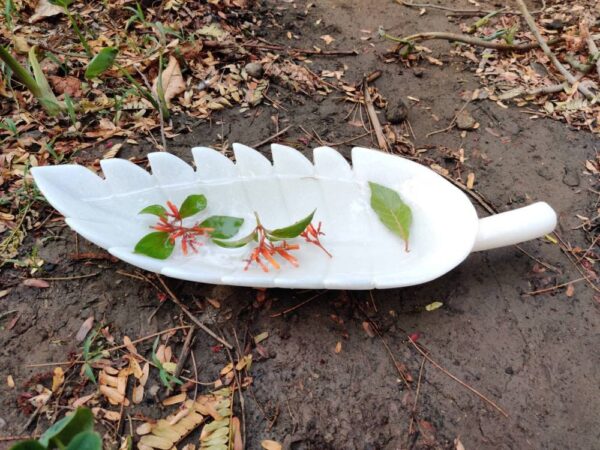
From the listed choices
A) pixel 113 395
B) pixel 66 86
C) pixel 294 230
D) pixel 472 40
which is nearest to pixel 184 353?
pixel 113 395

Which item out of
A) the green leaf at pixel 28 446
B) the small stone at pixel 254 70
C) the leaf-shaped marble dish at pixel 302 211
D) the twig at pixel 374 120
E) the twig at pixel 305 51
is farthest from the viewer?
the twig at pixel 305 51

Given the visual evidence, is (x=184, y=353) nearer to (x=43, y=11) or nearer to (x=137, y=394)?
(x=137, y=394)

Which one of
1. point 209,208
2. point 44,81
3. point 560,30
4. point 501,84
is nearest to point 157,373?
point 209,208

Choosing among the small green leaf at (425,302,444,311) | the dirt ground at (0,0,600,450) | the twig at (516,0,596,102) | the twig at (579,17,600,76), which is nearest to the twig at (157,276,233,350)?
the dirt ground at (0,0,600,450)

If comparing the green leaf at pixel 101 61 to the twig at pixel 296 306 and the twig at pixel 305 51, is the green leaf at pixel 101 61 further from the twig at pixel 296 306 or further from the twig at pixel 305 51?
the twig at pixel 296 306

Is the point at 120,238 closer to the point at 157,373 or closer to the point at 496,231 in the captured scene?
the point at 157,373

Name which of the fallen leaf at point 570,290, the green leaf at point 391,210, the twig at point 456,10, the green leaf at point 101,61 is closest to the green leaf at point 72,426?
the green leaf at point 391,210
